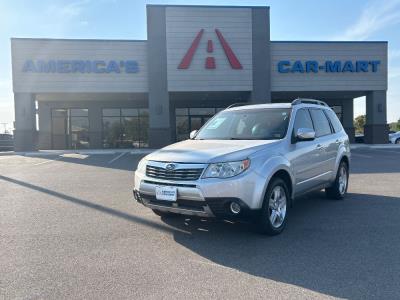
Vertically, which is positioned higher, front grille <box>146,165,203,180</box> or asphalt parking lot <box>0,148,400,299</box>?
front grille <box>146,165,203,180</box>

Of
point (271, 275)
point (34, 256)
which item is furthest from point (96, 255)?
point (271, 275)

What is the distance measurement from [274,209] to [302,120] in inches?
74.5

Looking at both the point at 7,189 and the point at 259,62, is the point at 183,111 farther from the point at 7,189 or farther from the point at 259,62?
the point at 7,189

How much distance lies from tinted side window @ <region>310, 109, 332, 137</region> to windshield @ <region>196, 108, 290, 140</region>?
0.92 meters

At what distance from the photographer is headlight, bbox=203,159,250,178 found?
188 inches

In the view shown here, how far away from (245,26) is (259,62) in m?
2.47

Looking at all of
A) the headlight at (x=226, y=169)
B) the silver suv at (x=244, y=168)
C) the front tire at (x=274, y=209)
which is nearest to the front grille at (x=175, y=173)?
the silver suv at (x=244, y=168)

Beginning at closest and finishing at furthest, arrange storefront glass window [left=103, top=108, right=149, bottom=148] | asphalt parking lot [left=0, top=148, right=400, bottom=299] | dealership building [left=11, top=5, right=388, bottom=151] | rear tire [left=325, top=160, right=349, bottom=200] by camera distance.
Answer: asphalt parking lot [left=0, top=148, right=400, bottom=299], rear tire [left=325, top=160, right=349, bottom=200], dealership building [left=11, top=5, right=388, bottom=151], storefront glass window [left=103, top=108, right=149, bottom=148]

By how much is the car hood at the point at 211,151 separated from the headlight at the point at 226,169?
2.5 inches

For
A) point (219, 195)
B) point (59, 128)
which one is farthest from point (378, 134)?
point (219, 195)

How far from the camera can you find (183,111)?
30500 mm

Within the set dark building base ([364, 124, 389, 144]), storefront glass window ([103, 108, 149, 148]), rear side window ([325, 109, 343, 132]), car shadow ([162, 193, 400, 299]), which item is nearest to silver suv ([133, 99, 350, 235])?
car shadow ([162, 193, 400, 299])

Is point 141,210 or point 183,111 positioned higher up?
point 183,111

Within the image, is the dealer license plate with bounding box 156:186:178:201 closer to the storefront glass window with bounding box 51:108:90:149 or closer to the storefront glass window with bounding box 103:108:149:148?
the storefront glass window with bounding box 103:108:149:148
